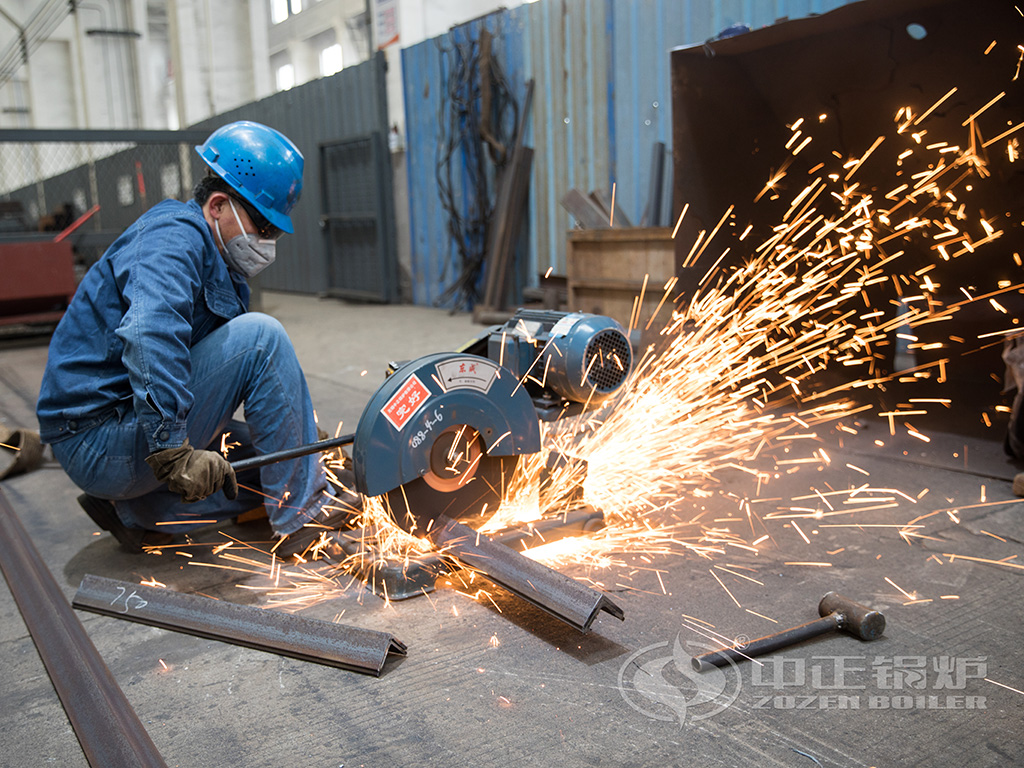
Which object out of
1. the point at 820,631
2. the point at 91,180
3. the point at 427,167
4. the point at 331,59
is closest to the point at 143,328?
the point at 820,631

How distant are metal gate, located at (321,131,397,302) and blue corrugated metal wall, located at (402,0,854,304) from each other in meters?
1.58

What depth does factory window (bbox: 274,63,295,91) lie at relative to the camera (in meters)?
18.1

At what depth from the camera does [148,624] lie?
2062mm

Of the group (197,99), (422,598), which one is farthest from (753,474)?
(197,99)

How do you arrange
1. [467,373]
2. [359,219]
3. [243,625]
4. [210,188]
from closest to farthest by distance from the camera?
[243,625], [467,373], [210,188], [359,219]

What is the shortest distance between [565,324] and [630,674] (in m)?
1.14

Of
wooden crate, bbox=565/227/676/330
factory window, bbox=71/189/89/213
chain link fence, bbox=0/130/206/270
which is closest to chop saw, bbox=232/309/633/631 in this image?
wooden crate, bbox=565/227/676/330

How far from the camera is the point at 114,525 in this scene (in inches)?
99.4

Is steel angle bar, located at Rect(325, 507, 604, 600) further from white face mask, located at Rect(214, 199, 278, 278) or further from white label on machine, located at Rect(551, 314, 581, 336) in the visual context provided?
white face mask, located at Rect(214, 199, 278, 278)

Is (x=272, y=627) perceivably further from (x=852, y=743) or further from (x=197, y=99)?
(x=197, y=99)

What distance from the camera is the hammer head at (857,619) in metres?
1.83

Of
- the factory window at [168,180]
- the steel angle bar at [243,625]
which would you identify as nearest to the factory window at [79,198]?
the factory window at [168,180]

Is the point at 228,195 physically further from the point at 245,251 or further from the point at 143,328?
the point at 143,328

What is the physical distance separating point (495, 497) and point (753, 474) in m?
1.21
